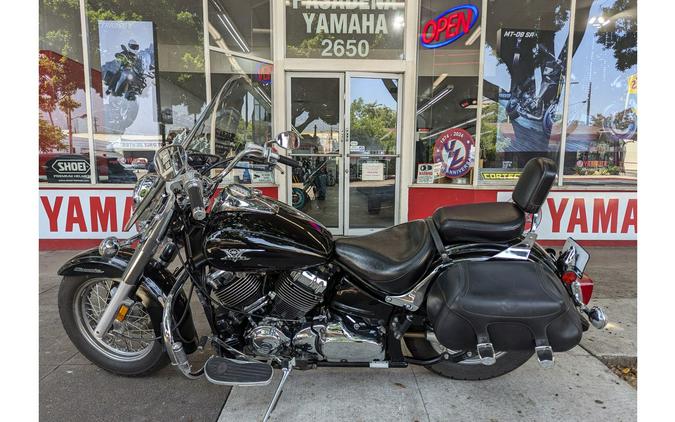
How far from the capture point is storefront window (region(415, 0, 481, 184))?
16.8ft

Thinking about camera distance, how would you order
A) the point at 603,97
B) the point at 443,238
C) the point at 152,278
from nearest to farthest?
the point at 443,238 < the point at 152,278 < the point at 603,97

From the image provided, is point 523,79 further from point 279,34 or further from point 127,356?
point 127,356

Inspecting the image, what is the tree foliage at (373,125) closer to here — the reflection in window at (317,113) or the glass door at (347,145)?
the glass door at (347,145)

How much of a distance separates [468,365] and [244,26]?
16.4 ft

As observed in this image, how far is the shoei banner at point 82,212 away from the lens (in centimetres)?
468

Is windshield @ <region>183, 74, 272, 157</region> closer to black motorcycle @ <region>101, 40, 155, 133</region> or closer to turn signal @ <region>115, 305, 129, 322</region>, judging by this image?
turn signal @ <region>115, 305, 129, 322</region>

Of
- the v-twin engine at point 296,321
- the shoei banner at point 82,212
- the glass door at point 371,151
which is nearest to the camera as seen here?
the v-twin engine at point 296,321

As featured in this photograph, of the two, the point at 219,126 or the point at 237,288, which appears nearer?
the point at 237,288

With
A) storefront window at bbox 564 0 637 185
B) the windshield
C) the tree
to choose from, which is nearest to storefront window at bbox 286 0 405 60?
storefront window at bbox 564 0 637 185

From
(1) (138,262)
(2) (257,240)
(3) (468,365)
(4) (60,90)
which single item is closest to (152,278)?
(1) (138,262)

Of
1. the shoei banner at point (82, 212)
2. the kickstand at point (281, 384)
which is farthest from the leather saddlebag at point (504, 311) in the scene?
the shoei banner at point (82, 212)

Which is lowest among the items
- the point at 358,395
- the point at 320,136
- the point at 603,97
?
the point at 358,395

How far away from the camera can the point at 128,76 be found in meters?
4.86

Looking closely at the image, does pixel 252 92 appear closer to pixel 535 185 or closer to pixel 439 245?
pixel 439 245
